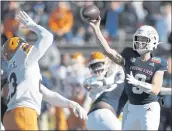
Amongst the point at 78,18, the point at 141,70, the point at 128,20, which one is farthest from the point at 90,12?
the point at 78,18

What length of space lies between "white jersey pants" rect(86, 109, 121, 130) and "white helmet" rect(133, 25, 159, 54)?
5.79ft

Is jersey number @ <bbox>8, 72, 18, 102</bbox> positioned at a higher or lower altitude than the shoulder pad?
lower

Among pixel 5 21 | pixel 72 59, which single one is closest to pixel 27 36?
pixel 5 21

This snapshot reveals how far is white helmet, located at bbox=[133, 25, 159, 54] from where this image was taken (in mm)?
9711

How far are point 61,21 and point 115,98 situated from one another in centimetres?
708

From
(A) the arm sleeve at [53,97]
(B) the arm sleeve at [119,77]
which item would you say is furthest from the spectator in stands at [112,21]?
(A) the arm sleeve at [53,97]

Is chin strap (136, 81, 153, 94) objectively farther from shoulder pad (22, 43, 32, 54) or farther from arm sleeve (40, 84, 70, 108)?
shoulder pad (22, 43, 32, 54)

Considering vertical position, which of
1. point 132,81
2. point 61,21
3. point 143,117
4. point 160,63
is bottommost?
point 143,117

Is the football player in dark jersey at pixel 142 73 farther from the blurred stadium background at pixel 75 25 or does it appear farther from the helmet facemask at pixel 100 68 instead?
the blurred stadium background at pixel 75 25

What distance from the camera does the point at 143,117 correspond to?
9656mm

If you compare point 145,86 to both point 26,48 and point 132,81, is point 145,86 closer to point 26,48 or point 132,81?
point 132,81

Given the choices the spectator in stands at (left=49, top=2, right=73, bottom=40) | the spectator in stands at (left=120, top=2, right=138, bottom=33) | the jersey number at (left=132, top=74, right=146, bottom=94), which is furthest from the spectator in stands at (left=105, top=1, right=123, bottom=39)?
→ the jersey number at (left=132, top=74, right=146, bottom=94)

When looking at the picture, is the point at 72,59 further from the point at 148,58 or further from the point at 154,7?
the point at 148,58

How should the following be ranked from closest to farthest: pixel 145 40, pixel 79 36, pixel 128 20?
pixel 145 40 < pixel 128 20 < pixel 79 36
